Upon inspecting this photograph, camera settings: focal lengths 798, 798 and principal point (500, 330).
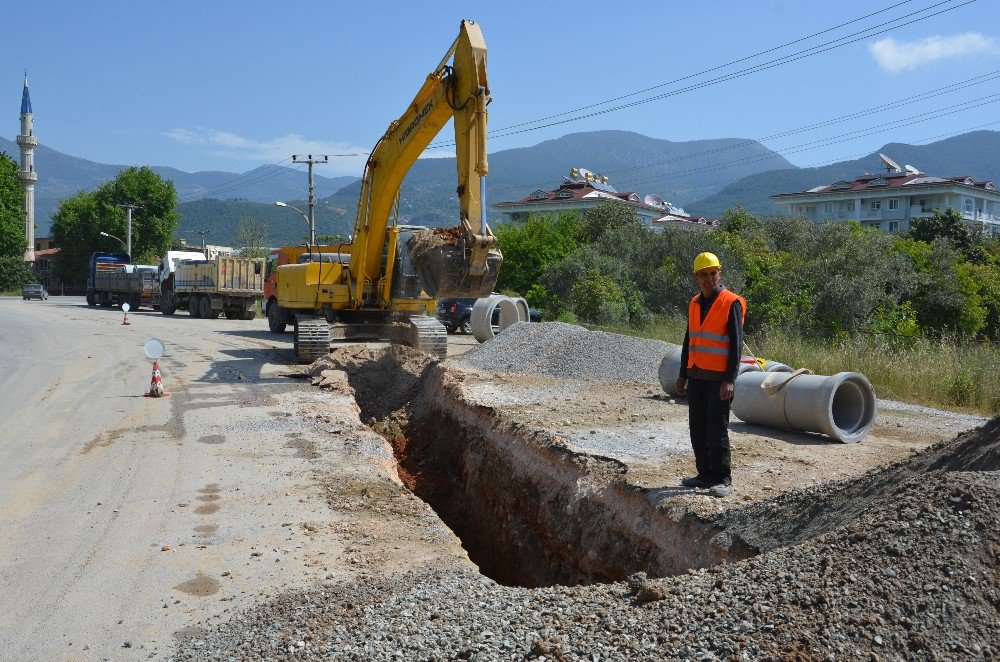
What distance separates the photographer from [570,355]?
1487cm

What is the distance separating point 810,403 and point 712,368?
3198 mm

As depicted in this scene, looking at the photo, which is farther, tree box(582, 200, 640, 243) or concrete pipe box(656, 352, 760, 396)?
tree box(582, 200, 640, 243)

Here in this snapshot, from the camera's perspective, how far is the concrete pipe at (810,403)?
8.65 metres

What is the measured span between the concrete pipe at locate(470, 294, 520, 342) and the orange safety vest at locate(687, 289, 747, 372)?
14.0 m

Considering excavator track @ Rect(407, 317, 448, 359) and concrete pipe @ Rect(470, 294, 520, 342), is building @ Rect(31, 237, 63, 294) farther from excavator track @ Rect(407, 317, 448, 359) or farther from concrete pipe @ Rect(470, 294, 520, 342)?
excavator track @ Rect(407, 317, 448, 359)

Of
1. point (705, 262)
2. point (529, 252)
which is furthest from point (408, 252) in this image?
point (529, 252)

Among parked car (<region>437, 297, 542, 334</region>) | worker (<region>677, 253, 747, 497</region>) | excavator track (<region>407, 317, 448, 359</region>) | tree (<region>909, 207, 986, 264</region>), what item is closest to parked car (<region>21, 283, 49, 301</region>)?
parked car (<region>437, 297, 542, 334</region>)

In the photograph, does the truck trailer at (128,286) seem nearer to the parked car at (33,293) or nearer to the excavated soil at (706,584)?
the parked car at (33,293)

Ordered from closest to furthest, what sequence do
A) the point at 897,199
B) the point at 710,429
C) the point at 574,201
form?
the point at 710,429, the point at 574,201, the point at 897,199

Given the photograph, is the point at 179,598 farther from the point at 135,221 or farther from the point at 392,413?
the point at 135,221

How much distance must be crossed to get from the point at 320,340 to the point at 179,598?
10.7 m

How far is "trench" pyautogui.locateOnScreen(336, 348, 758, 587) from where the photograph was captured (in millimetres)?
5953

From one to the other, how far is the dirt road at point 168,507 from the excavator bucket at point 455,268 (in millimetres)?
2292

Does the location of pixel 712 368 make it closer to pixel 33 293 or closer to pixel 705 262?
pixel 705 262
